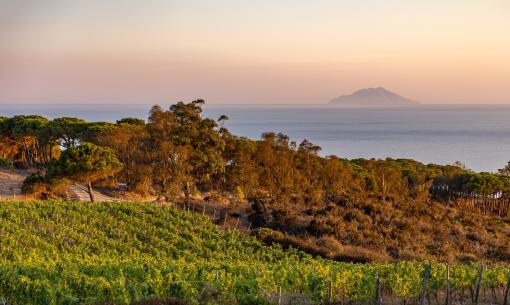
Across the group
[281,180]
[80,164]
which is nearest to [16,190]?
[80,164]

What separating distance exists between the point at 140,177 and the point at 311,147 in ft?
69.3

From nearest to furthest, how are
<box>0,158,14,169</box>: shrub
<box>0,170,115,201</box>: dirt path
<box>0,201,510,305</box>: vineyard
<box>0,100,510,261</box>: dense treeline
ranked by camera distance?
<box>0,201,510,305</box>: vineyard, <box>0,100,510,261</box>: dense treeline, <box>0,170,115,201</box>: dirt path, <box>0,158,14,169</box>: shrub

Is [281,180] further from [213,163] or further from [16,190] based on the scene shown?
[16,190]

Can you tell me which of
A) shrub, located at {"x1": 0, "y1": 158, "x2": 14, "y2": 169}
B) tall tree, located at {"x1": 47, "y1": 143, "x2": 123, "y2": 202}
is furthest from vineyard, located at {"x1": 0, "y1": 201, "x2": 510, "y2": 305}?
shrub, located at {"x1": 0, "y1": 158, "x2": 14, "y2": 169}

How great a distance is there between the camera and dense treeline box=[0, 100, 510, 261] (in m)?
34.4

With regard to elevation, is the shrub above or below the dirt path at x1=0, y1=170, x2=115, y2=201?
above

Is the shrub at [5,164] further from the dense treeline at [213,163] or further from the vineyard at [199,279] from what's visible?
the vineyard at [199,279]

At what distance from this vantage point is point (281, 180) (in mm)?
55531

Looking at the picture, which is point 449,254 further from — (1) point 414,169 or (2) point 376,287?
(1) point 414,169

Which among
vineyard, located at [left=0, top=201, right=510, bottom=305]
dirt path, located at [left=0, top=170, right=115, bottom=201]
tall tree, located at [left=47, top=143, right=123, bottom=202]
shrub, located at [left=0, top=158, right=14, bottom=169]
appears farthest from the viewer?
shrub, located at [left=0, top=158, right=14, bottom=169]

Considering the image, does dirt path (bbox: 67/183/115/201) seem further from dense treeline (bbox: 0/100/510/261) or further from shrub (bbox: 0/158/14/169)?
shrub (bbox: 0/158/14/169)

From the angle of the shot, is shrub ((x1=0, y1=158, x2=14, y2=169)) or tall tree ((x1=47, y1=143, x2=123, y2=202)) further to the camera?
shrub ((x1=0, y1=158, x2=14, y2=169))

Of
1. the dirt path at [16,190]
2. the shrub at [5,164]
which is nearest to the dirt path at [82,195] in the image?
the dirt path at [16,190]

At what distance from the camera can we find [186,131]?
4572 centimetres
